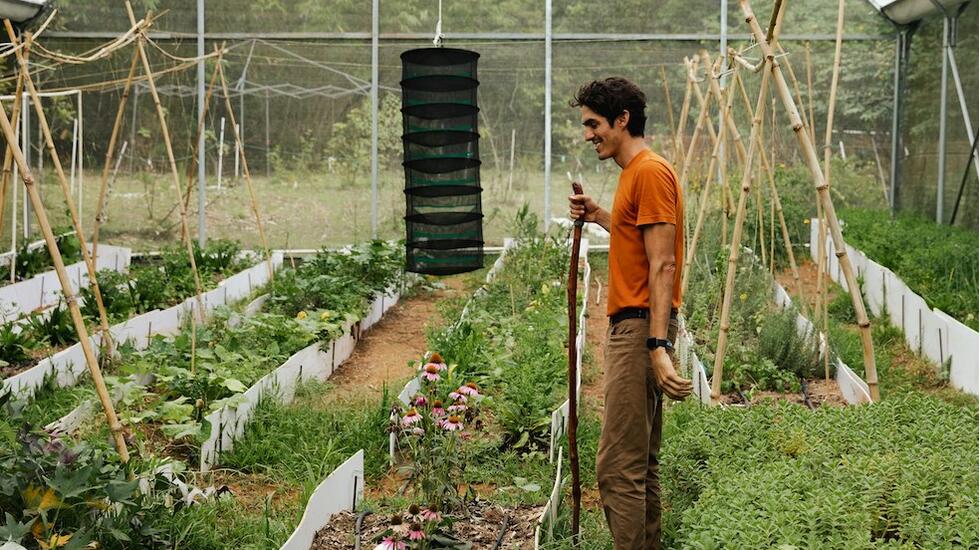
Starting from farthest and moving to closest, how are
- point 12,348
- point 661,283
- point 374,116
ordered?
point 374,116, point 12,348, point 661,283

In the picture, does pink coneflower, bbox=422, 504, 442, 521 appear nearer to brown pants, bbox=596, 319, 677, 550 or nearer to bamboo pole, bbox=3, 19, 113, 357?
brown pants, bbox=596, 319, 677, 550

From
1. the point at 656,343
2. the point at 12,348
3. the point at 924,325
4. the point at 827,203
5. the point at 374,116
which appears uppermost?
the point at 374,116

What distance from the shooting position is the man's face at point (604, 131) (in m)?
3.57

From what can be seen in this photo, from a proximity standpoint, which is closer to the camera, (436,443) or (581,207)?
(581,207)

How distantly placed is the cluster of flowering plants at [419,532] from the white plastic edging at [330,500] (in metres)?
0.25

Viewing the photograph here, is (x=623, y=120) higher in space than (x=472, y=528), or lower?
higher

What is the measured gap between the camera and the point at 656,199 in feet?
11.3

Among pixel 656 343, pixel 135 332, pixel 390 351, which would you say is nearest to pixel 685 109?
pixel 390 351

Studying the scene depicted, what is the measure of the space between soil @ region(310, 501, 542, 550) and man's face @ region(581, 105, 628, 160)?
53.3 inches

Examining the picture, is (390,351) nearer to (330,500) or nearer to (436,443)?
(436,443)

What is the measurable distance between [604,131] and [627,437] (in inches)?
37.1

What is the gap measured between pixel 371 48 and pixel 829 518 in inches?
353

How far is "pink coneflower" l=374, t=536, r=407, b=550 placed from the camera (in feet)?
11.2

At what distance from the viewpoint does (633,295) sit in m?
3.54
